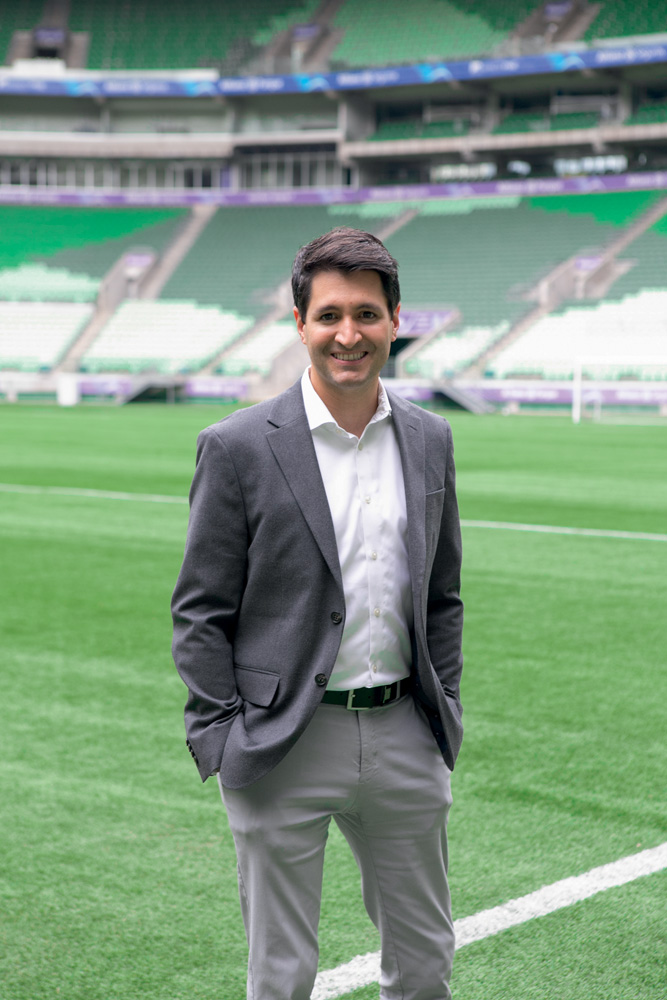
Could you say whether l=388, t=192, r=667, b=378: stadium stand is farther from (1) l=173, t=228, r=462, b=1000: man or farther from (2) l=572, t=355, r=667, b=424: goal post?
(1) l=173, t=228, r=462, b=1000: man

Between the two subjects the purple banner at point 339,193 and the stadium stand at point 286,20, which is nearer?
the purple banner at point 339,193

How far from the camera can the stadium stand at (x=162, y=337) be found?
4453 cm

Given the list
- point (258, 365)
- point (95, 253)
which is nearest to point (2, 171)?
point (95, 253)

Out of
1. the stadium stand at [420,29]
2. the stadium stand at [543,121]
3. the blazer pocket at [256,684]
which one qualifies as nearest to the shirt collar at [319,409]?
Result: the blazer pocket at [256,684]

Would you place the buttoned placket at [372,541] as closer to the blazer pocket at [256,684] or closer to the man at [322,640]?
the man at [322,640]

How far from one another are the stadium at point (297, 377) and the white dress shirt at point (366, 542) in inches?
47.3

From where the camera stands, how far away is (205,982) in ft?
10.6


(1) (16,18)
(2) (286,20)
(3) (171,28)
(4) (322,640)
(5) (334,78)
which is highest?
(1) (16,18)

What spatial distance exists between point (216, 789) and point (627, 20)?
1939 inches

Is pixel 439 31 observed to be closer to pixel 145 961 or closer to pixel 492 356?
pixel 492 356

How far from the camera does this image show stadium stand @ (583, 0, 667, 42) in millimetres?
46844

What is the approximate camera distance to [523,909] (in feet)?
11.9

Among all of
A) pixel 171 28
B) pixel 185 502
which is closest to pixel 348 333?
pixel 185 502

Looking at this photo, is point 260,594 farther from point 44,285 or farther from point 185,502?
point 44,285
